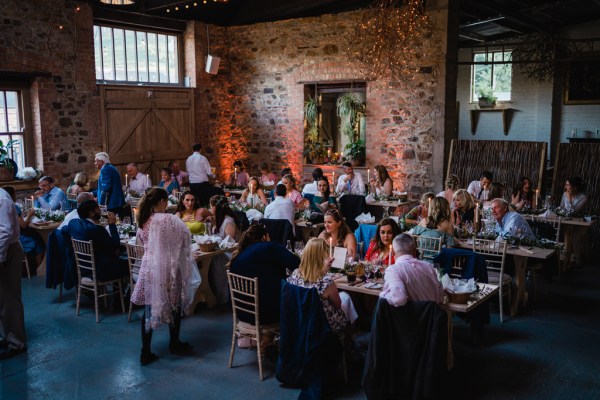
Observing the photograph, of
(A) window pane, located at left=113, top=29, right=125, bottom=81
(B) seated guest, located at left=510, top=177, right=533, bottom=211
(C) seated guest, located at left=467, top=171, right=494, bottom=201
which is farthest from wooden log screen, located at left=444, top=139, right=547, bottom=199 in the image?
(A) window pane, located at left=113, top=29, right=125, bottom=81

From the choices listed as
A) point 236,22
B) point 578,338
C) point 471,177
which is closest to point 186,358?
point 578,338

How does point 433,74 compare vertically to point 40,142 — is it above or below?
above

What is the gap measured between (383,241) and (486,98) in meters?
14.0

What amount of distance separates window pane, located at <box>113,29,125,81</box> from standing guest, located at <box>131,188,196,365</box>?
312 inches

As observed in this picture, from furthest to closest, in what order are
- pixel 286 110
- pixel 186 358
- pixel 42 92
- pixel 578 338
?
pixel 286 110, pixel 42 92, pixel 578 338, pixel 186 358

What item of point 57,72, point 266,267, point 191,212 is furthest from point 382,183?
point 57,72

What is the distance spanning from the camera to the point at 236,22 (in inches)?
562

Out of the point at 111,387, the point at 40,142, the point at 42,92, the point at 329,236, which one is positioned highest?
the point at 42,92

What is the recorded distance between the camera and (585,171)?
10.2 m

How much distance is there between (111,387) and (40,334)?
1.71 m

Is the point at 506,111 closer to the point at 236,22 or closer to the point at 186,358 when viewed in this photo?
the point at 236,22

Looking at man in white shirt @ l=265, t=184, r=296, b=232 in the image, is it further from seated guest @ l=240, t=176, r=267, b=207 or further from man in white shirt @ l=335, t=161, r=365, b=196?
man in white shirt @ l=335, t=161, r=365, b=196

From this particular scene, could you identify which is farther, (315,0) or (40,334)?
(315,0)

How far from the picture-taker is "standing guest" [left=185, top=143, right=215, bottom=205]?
39.5 ft
